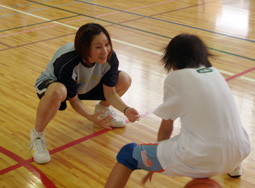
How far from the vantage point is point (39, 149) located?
254 centimetres

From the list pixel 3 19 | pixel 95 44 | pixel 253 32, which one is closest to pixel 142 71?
pixel 95 44

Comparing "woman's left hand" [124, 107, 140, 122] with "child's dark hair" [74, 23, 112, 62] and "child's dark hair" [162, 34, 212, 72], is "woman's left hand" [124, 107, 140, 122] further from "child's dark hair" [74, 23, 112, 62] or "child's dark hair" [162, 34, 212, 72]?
"child's dark hair" [162, 34, 212, 72]

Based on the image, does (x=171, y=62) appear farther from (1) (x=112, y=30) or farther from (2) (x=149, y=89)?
(1) (x=112, y=30)

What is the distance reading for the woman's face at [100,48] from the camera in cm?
236

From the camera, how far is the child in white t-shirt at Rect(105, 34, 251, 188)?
166cm

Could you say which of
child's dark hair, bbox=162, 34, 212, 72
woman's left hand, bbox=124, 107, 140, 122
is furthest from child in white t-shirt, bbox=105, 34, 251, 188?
woman's left hand, bbox=124, 107, 140, 122

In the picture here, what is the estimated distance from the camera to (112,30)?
532 cm

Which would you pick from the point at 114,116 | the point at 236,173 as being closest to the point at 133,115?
the point at 114,116

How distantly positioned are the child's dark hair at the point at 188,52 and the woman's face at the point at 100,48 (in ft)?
2.17

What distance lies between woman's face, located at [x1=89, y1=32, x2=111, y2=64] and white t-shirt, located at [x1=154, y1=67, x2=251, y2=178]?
0.73m

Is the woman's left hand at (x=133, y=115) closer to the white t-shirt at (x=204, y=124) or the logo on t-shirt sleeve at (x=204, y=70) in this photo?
the white t-shirt at (x=204, y=124)

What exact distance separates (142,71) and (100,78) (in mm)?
1376

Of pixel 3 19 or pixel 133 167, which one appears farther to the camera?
pixel 3 19

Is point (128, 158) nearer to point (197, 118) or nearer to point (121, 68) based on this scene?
point (197, 118)
